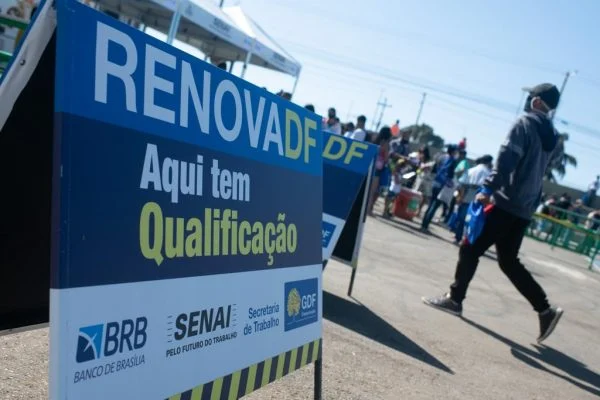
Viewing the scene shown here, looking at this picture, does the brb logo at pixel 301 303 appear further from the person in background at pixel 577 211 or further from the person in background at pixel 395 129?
the person in background at pixel 577 211

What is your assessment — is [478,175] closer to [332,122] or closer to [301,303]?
[332,122]

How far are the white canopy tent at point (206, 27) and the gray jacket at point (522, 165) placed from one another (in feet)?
29.4

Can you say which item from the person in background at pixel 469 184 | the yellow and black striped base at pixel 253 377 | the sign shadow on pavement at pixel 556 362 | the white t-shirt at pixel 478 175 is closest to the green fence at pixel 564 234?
A: the person in background at pixel 469 184

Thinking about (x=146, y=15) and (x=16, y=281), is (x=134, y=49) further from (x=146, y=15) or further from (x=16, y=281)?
(x=146, y=15)

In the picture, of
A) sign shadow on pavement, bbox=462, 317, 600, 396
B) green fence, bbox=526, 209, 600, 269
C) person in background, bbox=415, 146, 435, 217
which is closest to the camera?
sign shadow on pavement, bbox=462, 317, 600, 396

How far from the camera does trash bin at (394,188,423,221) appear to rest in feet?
51.6

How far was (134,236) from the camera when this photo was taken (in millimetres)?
2068

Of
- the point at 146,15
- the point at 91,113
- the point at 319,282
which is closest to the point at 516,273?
the point at 319,282

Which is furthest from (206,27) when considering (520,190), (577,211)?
(577,211)

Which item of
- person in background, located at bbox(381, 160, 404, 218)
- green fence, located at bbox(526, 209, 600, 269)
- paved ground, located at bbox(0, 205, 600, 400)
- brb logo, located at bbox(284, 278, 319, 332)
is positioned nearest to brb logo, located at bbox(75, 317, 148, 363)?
brb logo, located at bbox(284, 278, 319, 332)

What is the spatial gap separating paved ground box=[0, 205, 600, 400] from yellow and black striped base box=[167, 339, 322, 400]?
22.8 inches

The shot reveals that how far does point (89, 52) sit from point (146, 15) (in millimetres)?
16179

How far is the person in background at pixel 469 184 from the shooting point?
1300cm

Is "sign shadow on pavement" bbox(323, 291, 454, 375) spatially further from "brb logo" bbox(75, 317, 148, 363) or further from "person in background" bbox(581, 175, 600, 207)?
"person in background" bbox(581, 175, 600, 207)
